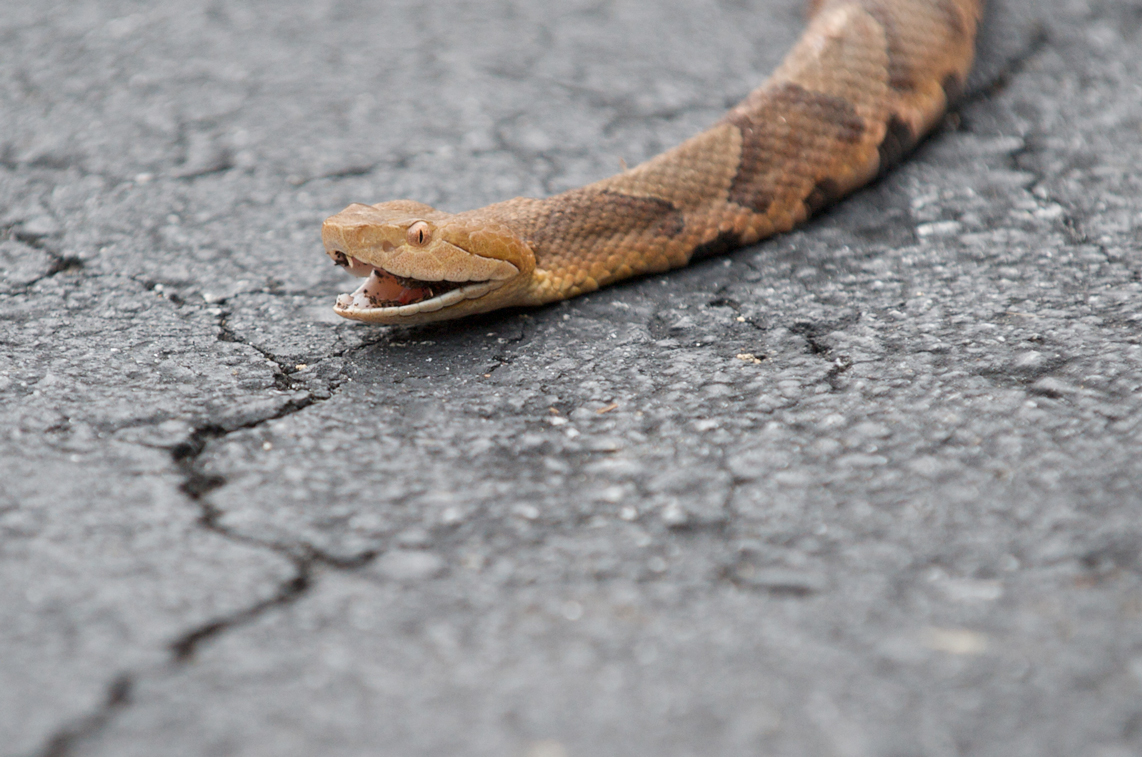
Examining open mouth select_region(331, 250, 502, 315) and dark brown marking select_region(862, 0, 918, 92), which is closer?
open mouth select_region(331, 250, 502, 315)

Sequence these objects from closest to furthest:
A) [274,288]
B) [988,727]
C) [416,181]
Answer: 1. [988,727]
2. [274,288]
3. [416,181]

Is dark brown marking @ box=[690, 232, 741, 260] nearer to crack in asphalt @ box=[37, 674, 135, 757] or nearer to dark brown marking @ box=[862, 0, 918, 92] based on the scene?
dark brown marking @ box=[862, 0, 918, 92]

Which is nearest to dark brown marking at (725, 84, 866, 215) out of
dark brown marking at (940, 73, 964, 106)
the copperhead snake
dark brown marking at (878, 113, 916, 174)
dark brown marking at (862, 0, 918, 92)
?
the copperhead snake

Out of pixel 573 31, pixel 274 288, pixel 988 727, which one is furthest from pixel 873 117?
pixel 988 727

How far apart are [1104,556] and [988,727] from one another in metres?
0.45

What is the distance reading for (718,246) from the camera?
2750mm

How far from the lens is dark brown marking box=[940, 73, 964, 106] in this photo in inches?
128

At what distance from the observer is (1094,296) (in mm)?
2361

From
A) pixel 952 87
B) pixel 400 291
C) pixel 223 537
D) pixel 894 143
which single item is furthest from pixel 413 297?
pixel 952 87

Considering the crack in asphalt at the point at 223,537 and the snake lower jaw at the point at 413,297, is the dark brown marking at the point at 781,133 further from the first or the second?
the crack in asphalt at the point at 223,537

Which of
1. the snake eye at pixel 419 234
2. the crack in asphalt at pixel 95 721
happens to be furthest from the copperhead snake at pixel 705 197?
the crack in asphalt at pixel 95 721

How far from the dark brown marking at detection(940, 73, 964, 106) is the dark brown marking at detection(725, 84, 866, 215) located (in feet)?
1.67

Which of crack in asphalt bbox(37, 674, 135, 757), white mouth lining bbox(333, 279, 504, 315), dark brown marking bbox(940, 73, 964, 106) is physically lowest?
crack in asphalt bbox(37, 674, 135, 757)

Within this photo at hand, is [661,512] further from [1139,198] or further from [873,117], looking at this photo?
[1139,198]
